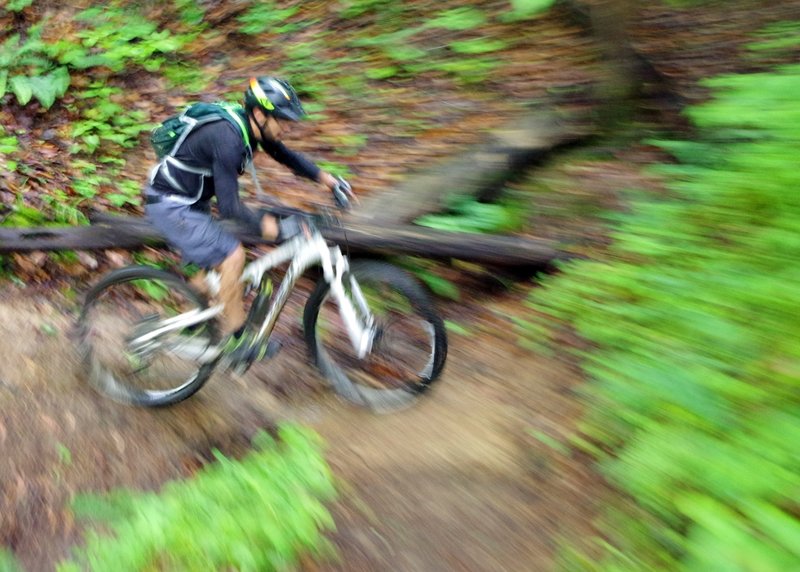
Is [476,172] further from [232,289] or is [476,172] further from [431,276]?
[232,289]

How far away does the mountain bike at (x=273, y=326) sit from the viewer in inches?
161

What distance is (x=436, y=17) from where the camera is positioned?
337 inches

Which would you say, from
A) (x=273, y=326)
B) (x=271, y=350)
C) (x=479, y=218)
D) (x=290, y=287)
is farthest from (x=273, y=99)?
(x=479, y=218)

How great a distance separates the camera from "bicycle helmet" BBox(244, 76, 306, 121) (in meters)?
3.68

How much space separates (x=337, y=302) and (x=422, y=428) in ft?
3.22

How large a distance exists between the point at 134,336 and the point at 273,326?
Result: 3.42ft

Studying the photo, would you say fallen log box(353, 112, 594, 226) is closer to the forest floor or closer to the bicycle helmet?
the forest floor

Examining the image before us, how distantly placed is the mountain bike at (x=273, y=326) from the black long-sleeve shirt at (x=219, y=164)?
0.46 m

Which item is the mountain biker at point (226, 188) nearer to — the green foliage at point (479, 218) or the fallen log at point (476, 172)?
the fallen log at point (476, 172)

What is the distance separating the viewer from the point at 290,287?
426cm

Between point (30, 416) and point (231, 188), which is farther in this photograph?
point (30, 416)

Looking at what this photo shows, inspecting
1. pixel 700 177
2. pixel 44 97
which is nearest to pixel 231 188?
pixel 700 177

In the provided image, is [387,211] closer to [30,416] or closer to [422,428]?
[422,428]

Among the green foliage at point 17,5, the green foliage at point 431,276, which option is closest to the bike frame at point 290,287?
the green foliage at point 431,276
